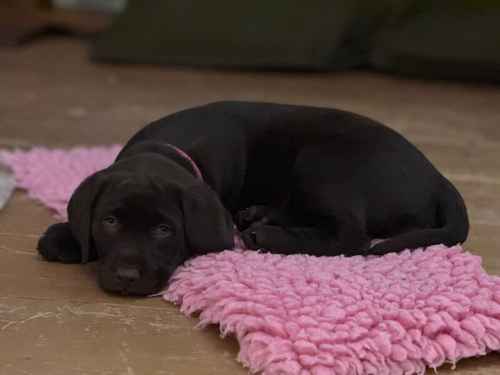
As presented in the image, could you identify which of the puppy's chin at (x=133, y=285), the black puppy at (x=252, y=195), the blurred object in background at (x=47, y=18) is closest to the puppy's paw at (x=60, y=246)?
the black puppy at (x=252, y=195)

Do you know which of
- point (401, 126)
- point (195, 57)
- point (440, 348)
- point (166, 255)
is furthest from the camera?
point (195, 57)

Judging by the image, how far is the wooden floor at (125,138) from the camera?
6.66 feet

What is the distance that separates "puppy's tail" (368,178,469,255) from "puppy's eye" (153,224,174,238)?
1.86 feet

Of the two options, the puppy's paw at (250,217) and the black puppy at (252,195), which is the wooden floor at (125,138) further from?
the puppy's paw at (250,217)

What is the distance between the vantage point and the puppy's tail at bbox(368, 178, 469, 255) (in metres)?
2.47

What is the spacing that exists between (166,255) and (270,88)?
275 centimetres

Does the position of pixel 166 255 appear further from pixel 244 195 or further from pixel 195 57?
pixel 195 57

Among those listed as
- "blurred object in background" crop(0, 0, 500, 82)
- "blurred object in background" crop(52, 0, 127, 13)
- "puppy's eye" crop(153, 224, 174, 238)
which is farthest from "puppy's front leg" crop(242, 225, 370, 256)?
"blurred object in background" crop(52, 0, 127, 13)

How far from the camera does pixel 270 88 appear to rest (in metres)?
4.93

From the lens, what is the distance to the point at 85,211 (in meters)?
2.31

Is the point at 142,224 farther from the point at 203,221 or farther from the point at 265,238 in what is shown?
the point at 265,238

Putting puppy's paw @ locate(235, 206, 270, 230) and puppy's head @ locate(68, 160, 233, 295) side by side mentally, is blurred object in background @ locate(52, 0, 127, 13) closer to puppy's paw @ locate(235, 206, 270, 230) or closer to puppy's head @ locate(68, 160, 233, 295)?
puppy's paw @ locate(235, 206, 270, 230)

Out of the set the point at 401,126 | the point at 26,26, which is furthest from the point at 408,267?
the point at 26,26

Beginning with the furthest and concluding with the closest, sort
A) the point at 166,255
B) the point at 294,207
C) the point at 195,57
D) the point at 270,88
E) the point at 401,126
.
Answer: the point at 195,57 → the point at 270,88 → the point at 401,126 → the point at 294,207 → the point at 166,255
